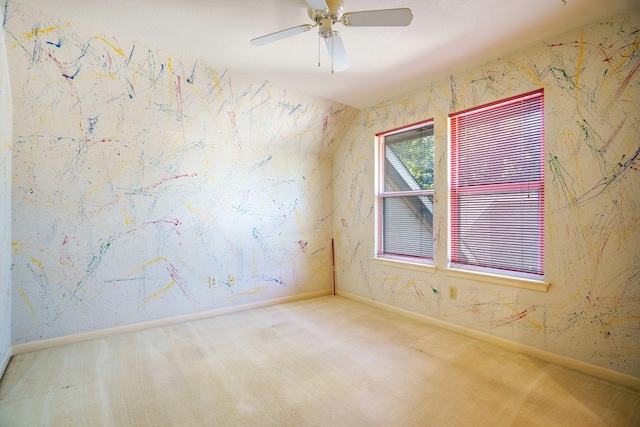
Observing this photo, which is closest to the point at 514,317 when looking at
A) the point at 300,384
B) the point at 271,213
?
the point at 300,384

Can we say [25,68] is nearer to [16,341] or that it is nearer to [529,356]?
[16,341]

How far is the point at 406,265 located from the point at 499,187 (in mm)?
1270

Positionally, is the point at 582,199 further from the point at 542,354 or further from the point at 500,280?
the point at 542,354

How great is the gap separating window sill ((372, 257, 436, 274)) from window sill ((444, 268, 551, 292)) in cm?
19

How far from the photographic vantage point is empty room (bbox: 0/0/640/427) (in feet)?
6.65

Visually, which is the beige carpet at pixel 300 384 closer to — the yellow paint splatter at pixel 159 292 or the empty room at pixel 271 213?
the empty room at pixel 271 213

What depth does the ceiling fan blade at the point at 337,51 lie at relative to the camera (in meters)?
2.09

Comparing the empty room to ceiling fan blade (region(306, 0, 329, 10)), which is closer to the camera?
ceiling fan blade (region(306, 0, 329, 10))

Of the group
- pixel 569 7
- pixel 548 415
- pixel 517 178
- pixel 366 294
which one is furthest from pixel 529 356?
pixel 569 7

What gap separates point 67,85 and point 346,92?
2630 millimetres

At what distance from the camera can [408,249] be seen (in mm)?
3615

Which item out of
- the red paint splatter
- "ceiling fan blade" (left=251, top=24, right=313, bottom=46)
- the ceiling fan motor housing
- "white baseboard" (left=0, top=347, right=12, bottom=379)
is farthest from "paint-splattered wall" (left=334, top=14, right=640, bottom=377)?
"white baseboard" (left=0, top=347, right=12, bottom=379)

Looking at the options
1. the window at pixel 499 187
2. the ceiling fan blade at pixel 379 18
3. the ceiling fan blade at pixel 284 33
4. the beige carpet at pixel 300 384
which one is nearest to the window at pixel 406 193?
the window at pixel 499 187

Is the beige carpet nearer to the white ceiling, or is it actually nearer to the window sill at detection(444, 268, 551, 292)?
the window sill at detection(444, 268, 551, 292)
